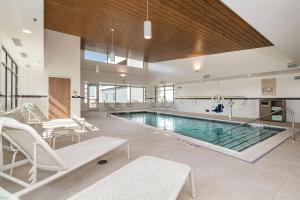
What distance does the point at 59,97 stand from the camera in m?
6.62

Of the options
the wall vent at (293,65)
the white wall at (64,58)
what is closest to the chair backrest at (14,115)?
the white wall at (64,58)

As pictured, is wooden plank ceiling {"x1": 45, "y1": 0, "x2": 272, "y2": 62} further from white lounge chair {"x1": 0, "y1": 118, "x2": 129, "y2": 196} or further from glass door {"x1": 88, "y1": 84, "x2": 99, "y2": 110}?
glass door {"x1": 88, "y1": 84, "x2": 99, "y2": 110}

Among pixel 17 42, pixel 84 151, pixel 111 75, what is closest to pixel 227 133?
pixel 84 151

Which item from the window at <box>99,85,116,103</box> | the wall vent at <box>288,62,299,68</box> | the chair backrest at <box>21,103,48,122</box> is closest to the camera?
the chair backrest at <box>21,103,48,122</box>

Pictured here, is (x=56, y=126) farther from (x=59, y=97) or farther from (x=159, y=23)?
(x=159, y=23)

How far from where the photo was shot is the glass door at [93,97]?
464 inches

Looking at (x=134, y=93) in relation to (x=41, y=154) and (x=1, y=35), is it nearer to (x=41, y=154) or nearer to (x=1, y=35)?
(x=1, y=35)

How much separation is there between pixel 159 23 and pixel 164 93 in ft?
29.2

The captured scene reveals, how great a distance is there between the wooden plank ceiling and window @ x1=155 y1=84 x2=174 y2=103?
6.05 meters

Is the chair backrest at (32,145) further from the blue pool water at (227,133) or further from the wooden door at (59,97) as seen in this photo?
the wooden door at (59,97)

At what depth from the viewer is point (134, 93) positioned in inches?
547

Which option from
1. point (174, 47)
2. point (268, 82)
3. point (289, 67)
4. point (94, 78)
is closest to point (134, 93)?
point (94, 78)

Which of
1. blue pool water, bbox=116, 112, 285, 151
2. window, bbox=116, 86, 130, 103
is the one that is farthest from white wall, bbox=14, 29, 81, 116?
window, bbox=116, 86, 130, 103

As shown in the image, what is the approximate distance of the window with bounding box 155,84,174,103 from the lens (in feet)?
43.0
